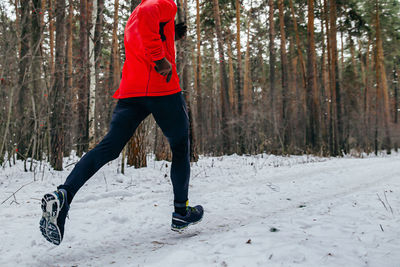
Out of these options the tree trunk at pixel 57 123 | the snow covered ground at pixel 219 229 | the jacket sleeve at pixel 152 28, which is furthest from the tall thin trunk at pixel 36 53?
the jacket sleeve at pixel 152 28

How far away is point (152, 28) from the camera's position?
1.83 m

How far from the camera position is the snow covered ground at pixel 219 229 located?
1.62m

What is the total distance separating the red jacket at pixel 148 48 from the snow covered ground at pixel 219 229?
3.53 ft

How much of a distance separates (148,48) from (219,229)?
1518 millimetres

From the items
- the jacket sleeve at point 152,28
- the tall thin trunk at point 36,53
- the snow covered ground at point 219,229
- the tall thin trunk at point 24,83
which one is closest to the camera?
the snow covered ground at point 219,229

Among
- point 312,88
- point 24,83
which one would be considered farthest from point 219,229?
point 312,88

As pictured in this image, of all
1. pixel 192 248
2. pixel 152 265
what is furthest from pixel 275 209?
pixel 152 265

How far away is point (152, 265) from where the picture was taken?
1539mm

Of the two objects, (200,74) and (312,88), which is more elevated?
(200,74)

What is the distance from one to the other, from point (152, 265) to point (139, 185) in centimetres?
300

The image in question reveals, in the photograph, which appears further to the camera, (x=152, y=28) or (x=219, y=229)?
(x=219, y=229)

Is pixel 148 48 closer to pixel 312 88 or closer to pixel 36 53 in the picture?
pixel 36 53

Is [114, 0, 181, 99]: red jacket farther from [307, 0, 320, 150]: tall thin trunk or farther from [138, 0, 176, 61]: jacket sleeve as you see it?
[307, 0, 320, 150]: tall thin trunk

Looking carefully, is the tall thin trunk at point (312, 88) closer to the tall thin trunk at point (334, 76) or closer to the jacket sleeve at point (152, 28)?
the tall thin trunk at point (334, 76)
